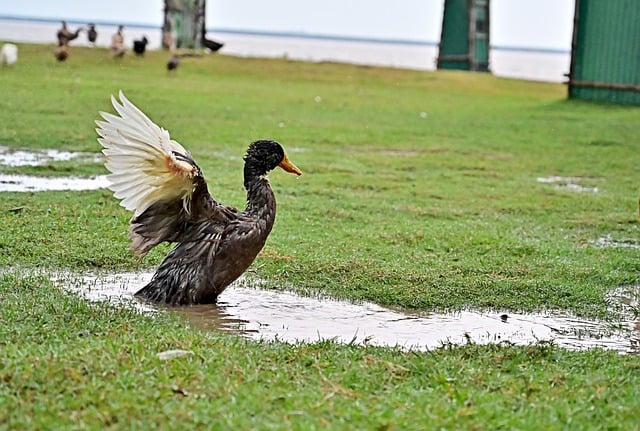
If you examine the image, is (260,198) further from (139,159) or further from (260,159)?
(139,159)

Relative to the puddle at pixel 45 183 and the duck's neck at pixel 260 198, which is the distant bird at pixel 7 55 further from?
the duck's neck at pixel 260 198

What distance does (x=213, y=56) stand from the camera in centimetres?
3309

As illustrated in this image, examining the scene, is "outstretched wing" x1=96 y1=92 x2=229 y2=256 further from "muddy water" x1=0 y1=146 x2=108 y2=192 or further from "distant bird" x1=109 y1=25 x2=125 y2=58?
"distant bird" x1=109 y1=25 x2=125 y2=58

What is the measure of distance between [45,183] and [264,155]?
4.76 metres

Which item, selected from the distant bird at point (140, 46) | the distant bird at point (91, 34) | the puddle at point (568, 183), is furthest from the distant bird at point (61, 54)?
the puddle at point (568, 183)

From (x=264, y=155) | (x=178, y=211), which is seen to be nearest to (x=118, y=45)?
(x=264, y=155)

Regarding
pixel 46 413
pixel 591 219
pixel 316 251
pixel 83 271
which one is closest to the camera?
pixel 46 413

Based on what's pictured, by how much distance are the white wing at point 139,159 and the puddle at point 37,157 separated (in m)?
6.25

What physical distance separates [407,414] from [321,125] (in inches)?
575

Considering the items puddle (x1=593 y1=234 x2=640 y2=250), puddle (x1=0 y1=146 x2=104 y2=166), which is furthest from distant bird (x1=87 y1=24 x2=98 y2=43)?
puddle (x1=593 y1=234 x2=640 y2=250)

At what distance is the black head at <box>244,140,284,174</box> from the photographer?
743 cm

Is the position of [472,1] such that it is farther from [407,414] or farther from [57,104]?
[407,414]

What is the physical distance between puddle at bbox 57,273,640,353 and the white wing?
76 cm

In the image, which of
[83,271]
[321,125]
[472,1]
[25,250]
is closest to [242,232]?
[83,271]
